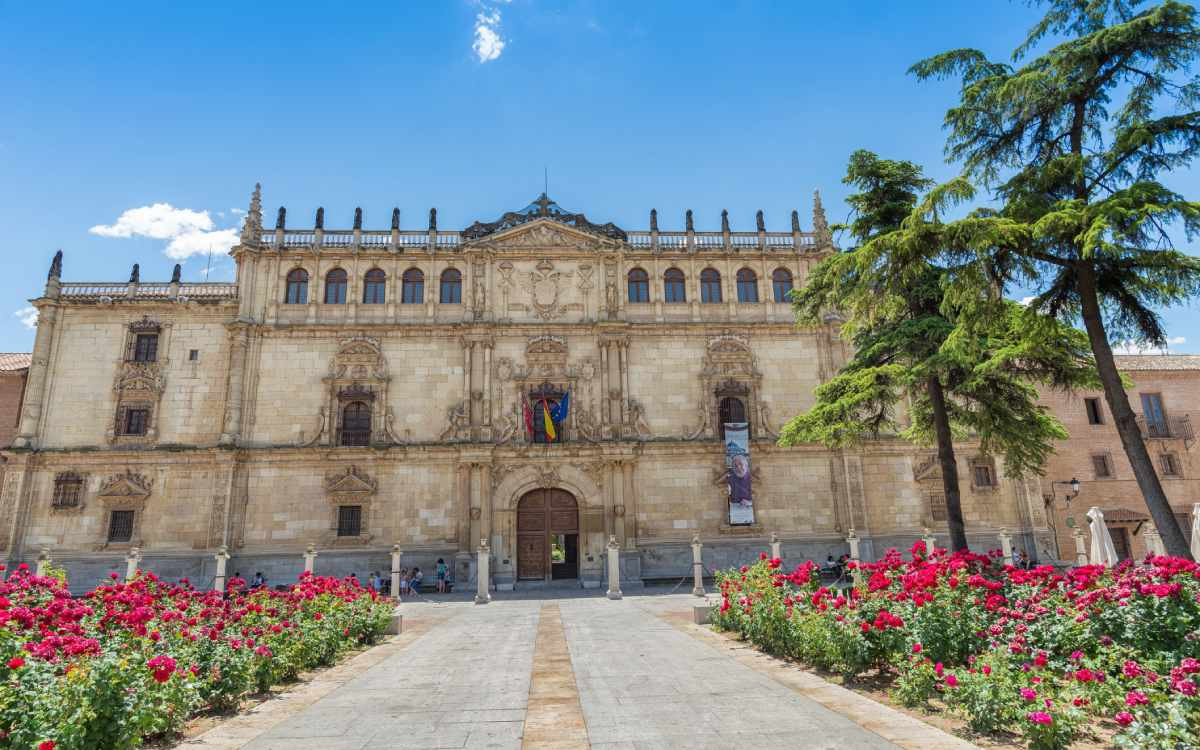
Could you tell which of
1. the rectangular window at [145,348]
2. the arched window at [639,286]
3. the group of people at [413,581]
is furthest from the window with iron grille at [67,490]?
the arched window at [639,286]

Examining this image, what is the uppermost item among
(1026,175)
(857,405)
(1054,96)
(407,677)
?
(1054,96)

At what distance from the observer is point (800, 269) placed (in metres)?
31.0

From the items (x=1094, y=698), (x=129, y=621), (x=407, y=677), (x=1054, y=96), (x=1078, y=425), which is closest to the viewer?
(x=1094, y=698)

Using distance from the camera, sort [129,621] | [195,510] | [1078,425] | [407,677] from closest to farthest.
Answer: [129,621] < [407,677] < [195,510] < [1078,425]

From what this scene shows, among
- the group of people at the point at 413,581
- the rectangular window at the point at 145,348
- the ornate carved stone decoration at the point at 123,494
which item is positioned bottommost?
the group of people at the point at 413,581

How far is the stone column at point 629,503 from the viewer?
27.2 meters

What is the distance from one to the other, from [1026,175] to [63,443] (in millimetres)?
34037

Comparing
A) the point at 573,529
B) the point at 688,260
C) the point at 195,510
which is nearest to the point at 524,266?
the point at 688,260

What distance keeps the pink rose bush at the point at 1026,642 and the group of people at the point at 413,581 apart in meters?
17.5

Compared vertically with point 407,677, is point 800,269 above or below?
above

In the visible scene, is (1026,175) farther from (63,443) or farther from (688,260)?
(63,443)

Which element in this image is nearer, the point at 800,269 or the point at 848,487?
the point at 848,487

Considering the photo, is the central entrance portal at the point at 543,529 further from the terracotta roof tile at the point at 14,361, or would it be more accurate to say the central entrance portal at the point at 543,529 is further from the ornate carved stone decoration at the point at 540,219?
the terracotta roof tile at the point at 14,361

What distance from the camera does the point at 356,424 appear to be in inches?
1107
